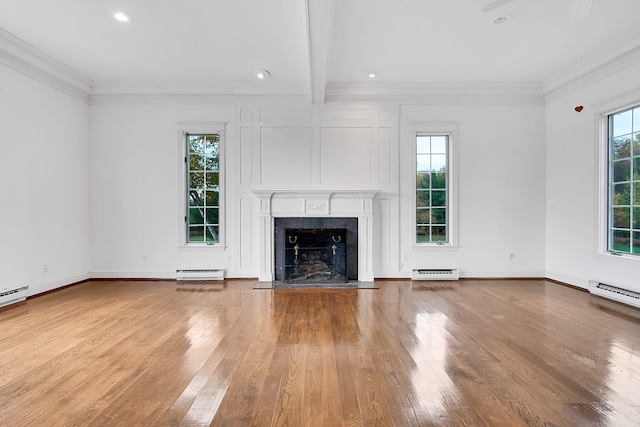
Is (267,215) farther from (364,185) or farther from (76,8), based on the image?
(76,8)

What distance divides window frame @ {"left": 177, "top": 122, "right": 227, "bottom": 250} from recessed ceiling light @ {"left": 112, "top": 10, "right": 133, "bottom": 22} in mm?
1870

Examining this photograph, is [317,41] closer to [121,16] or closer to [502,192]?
[121,16]

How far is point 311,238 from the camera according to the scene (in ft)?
16.6

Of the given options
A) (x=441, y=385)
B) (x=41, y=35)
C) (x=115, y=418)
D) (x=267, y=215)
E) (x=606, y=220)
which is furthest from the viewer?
(x=267, y=215)

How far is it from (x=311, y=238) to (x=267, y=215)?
78 centimetres

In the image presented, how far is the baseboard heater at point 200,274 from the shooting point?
197 inches

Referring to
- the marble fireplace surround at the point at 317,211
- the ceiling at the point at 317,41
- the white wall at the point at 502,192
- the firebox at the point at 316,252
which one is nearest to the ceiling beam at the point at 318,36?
the ceiling at the point at 317,41

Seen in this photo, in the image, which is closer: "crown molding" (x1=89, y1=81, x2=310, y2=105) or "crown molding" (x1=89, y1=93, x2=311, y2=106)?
"crown molding" (x1=89, y1=81, x2=310, y2=105)

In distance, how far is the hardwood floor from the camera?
1.74m

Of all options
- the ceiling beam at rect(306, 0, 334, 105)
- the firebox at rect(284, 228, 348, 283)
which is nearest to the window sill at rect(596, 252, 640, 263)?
the firebox at rect(284, 228, 348, 283)

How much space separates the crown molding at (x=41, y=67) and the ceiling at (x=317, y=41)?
0.22ft

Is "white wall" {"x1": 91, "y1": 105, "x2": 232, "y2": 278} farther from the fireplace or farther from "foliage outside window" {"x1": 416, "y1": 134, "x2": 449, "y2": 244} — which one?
"foliage outside window" {"x1": 416, "y1": 134, "x2": 449, "y2": 244}

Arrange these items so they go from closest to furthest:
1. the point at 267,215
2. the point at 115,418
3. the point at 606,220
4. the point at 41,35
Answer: the point at 115,418
the point at 41,35
the point at 606,220
the point at 267,215

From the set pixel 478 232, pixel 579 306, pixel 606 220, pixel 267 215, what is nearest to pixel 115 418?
pixel 267 215
